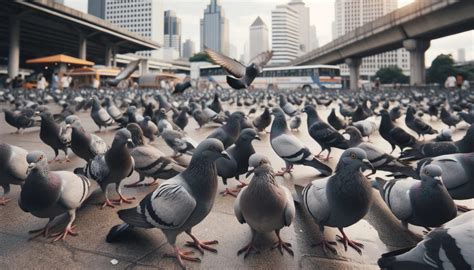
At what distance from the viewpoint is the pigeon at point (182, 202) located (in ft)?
8.20

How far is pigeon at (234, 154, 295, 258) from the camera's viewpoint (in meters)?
2.62

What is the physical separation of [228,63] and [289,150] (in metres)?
3.79

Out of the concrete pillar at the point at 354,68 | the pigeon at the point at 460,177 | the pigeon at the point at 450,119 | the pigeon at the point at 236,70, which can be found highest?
the concrete pillar at the point at 354,68

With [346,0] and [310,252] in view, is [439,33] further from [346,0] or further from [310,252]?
[346,0]

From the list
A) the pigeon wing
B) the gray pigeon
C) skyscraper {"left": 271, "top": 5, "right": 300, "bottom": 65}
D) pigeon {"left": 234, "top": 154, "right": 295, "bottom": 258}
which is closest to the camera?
pigeon {"left": 234, "top": 154, "right": 295, "bottom": 258}

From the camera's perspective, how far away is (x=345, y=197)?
263 cm

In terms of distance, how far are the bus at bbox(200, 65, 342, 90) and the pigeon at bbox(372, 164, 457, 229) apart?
136 feet

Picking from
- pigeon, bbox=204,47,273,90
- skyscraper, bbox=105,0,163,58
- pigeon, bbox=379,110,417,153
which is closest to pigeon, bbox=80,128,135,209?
pigeon, bbox=204,47,273,90

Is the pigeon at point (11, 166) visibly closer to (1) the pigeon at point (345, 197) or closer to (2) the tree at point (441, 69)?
(1) the pigeon at point (345, 197)

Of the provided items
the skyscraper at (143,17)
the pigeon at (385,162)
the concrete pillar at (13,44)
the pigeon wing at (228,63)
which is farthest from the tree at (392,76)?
the pigeon at (385,162)

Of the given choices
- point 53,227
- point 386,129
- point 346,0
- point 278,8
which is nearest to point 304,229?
point 53,227

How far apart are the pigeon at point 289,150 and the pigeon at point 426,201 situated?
137 centimetres

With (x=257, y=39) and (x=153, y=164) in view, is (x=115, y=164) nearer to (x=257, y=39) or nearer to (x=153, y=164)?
(x=153, y=164)

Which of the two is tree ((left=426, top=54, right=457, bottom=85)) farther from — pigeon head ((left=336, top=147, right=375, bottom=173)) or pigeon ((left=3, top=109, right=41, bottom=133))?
pigeon head ((left=336, top=147, right=375, bottom=173))
